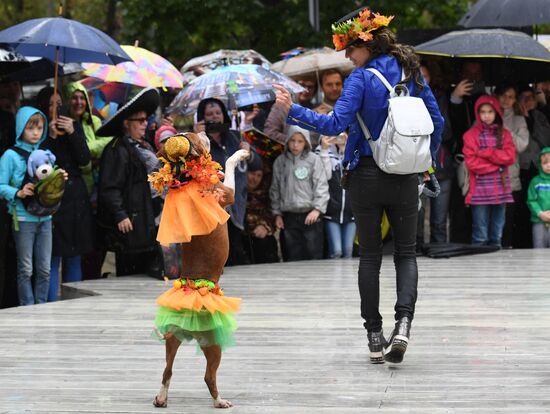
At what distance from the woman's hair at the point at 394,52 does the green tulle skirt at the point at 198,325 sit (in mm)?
1840

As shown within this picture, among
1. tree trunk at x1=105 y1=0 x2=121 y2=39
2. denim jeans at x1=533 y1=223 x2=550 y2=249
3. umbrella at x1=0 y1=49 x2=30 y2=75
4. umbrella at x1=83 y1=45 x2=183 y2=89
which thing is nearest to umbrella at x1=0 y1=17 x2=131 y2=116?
umbrella at x1=0 y1=49 x2=30 y2=75

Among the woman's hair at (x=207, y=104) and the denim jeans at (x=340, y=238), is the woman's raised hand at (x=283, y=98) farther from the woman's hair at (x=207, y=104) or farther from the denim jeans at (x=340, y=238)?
the denim jeans at (x=340, y=238)

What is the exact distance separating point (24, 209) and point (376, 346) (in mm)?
3775

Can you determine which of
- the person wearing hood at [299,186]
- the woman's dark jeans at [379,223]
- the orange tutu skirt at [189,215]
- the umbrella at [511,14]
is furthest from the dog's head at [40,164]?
the umbrella at [511,14]

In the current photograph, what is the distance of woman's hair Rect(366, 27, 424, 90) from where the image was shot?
705 cm

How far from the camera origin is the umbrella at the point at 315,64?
12.3 meters

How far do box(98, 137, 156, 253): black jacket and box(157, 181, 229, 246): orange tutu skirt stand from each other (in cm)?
439

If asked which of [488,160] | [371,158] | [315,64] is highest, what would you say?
[315,64]

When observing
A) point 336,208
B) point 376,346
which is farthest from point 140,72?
point 376,346

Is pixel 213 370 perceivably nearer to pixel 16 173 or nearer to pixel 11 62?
pixel 16 173

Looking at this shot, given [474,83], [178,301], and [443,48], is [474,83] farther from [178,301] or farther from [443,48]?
[178,301]

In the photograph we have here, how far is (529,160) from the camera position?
41.5 ft

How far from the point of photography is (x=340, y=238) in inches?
472

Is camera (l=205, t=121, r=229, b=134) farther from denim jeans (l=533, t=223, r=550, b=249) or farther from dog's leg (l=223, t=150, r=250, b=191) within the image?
dog's leg (l=223, t=150, r=250, b=191)
